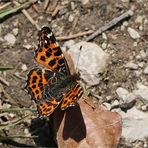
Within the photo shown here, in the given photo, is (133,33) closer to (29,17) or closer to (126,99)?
(126,99)

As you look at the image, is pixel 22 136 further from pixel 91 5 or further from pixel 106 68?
pixel 91 5

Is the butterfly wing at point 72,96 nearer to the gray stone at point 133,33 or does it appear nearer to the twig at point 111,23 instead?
the twig at point 111,23

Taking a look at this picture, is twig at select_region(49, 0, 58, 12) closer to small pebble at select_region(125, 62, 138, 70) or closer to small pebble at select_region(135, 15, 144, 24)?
small pebble at select_region(135, 15, 144, 24)

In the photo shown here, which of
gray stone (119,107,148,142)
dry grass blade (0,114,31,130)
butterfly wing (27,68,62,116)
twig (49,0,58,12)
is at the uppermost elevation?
twig (49,0,58,12)

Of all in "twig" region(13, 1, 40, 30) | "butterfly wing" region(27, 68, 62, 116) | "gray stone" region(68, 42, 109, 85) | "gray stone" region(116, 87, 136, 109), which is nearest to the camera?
"butterfly wing" region(27, 68, 62, 116)

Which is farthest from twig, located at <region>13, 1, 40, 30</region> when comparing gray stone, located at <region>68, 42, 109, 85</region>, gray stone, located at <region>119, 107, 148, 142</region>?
gray stone, located at <region>119, 107, 148, 142</region>

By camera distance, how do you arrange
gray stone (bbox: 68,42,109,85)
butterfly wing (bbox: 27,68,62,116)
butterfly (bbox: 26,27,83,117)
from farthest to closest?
gray stone (bbox: 68,42,109,85) → butterfly (bbox: 26,27,83,117) → butterfly wing (bbox: 27,68,62,116)

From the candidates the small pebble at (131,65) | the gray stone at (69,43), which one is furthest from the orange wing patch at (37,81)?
the small pebble at (131,65)
